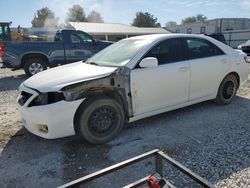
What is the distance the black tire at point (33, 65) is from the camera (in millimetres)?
9289

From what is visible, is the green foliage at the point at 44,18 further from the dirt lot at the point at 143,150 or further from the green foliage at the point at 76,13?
the dirt lot at the point at 143,150

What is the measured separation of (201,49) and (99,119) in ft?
8.46

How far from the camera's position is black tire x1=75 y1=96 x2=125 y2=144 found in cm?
345

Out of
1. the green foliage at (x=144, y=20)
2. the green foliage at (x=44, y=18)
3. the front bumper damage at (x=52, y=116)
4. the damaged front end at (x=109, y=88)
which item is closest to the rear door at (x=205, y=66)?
the damaged front end at (x=109, y=88)

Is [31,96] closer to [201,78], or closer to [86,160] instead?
[86,160]

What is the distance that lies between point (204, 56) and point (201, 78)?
469 millimetres

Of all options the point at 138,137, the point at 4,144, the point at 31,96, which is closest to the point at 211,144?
the point at 138,137

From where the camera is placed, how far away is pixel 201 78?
4637 millimetres

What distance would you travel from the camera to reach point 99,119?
11.9 feet

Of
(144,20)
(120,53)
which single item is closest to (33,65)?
(120,53)

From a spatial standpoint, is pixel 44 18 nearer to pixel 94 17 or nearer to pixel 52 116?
pixel 94 17

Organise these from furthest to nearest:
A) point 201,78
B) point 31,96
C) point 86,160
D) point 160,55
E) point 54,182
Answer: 1. point 201,78
2. point 160,55
3. point 31,96
4. point 86,160
5. point 54,182

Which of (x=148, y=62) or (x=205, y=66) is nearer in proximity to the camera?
(x=148, y=62)

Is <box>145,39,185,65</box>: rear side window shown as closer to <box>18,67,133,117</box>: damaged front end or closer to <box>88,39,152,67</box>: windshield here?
<box>88,39,152,67</box>: windshield
